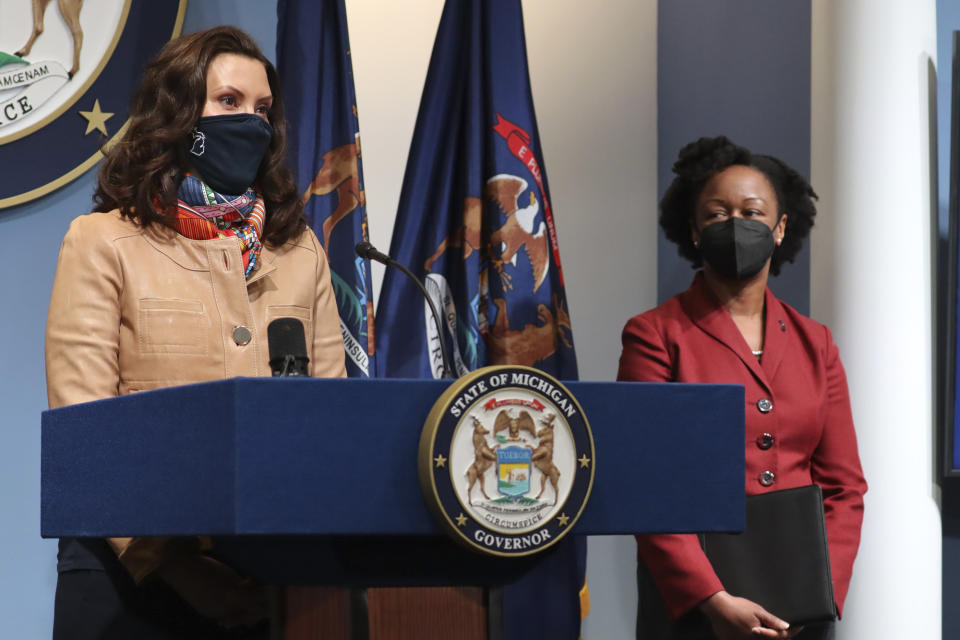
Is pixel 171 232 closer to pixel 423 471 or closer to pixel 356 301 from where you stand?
pixel 423 471

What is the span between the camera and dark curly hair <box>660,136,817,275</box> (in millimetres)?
2705

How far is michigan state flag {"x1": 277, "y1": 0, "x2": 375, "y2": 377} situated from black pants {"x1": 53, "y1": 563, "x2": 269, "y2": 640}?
3.75 feet

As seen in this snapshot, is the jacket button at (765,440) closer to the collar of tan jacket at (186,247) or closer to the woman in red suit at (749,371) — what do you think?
the woman in red suit at (749,371)

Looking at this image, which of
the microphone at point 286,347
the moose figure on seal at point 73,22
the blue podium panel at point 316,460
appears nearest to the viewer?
the blue podium panel at point 316,460

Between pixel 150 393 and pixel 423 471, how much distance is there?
0.29 m

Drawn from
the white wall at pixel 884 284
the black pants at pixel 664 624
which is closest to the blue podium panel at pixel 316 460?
the black pants at pixel 664 624

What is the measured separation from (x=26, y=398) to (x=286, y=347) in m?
1.80

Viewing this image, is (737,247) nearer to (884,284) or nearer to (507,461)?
(884,284)

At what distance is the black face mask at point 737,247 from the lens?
2467mm

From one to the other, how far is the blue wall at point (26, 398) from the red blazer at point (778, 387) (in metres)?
1.43

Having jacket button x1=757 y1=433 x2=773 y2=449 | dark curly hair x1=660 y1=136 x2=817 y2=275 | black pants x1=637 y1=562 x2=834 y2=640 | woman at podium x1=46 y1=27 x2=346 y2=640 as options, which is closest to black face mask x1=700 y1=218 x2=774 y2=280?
dark curly hair x1=660 y1=136 x2=817 y2=275

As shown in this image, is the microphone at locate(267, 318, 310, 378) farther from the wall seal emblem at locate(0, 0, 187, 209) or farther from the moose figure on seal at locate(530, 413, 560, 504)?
the wall seal emblem at locate(0, 0, 187, 209)

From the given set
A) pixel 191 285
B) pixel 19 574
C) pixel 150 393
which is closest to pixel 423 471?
pixel 150 393

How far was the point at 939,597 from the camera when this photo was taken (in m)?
2.82
